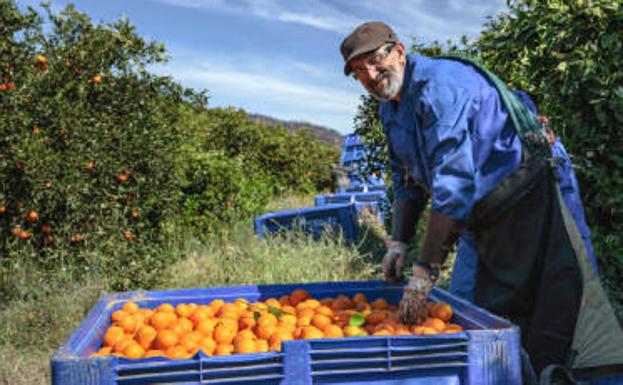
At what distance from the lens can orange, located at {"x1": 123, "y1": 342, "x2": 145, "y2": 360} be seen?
203 centimetres

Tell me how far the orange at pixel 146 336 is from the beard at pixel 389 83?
132 centimetres

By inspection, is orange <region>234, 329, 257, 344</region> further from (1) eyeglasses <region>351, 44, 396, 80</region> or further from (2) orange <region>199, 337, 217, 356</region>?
(1) eyeglasses <region>351, 44, 396, 80</region>

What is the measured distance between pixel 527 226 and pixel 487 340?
0.79m

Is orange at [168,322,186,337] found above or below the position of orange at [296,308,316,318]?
below

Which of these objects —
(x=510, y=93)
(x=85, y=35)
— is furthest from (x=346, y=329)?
(x=85, y=35)

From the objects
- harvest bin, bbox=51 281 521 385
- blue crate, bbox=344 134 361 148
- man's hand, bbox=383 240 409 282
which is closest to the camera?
harvest bin, bbox=51 281 521 385

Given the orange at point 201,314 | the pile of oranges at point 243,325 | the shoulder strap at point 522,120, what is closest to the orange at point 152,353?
the pile of oranges at point 243,325

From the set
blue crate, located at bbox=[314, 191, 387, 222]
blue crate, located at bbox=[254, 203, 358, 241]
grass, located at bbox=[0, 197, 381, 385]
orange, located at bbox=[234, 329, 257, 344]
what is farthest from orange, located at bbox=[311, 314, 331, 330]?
blue crate, located at bbox=[314, 191, 387, 222]

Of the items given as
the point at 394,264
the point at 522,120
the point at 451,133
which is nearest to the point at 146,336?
the point at 394,264

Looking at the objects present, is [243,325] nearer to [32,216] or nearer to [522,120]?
[522,120]

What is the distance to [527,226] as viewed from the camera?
248cm

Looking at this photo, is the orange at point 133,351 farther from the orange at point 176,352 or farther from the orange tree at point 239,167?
the orange tree at point 239,167

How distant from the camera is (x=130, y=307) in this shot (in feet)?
8.11

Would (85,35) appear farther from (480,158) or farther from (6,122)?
(480,158)
